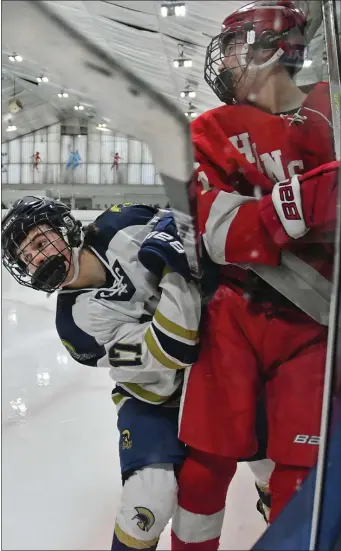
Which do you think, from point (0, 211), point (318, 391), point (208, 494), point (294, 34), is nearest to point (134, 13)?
point (294, 34)

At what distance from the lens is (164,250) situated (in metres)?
0.52

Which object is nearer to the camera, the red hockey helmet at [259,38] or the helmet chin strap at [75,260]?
the red hockey helmet at [259,38]

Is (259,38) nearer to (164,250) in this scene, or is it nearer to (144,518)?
(164,250)

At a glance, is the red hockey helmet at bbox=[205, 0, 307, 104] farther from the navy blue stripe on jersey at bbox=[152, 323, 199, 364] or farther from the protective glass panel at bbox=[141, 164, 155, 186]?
the navy blue stripe on jersey at bbox=[152, 323, 199, 364]

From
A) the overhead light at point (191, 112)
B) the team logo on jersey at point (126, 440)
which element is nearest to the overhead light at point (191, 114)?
the overhead light at point (191, 112)

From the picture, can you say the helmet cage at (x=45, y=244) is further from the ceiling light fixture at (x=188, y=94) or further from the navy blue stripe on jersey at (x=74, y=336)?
the ceiling light fixture at (x=188, y=94)

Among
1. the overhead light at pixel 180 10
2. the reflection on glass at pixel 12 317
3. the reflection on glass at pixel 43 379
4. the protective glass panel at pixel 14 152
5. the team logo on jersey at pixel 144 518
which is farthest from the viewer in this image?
the reflection on glass at pixel 43 379

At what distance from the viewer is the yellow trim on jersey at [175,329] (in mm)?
542

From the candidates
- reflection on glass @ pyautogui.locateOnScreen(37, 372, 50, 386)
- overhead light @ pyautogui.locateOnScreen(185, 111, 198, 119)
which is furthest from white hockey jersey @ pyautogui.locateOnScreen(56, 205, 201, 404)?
reflection on glass @ pyautogui.locateOnScreen(37, 372, 50, 386)

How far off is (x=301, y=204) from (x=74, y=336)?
34 centimetres

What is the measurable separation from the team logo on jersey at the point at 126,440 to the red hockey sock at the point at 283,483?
202mm

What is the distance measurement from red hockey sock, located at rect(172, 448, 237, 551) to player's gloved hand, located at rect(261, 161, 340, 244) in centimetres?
29

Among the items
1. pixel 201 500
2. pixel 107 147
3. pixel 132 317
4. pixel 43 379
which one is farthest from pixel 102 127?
pixel 43 379

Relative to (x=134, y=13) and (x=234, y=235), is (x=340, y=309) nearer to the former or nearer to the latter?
(x=234, y=235)
